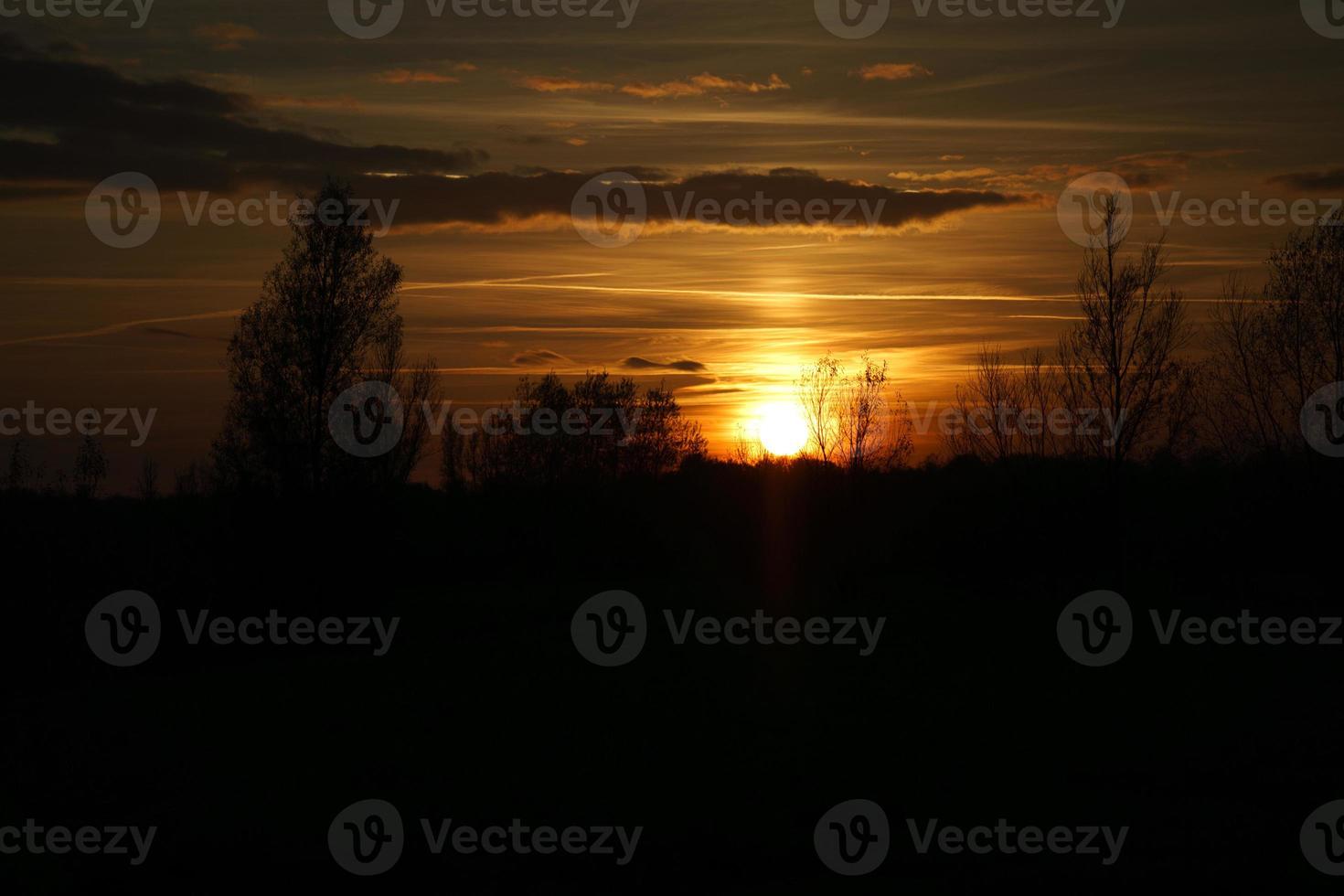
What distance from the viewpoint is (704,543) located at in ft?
181

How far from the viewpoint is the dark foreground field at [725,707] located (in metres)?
13.2

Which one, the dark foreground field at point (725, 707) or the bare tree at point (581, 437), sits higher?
the bare tree at point (581, 437)

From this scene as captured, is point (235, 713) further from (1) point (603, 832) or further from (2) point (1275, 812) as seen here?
(2) point (1275, 812)

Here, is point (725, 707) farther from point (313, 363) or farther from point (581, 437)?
point (581, 437)

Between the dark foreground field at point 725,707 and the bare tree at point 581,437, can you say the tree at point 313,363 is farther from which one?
the bare tree at point 581,437

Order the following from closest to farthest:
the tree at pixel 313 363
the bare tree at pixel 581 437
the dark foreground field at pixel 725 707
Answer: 1. the dark foreground field at pixel 725 707
2. the tree at pixel 313 363
3. the bare tree at pixel 581 437

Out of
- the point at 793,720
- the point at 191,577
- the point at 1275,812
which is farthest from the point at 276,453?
the point at 1275,812

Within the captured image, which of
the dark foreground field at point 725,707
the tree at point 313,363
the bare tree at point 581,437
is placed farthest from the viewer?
the bare tree at point 581,437

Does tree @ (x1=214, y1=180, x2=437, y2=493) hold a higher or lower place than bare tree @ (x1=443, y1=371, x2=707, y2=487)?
lower

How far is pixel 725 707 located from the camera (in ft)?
63.7

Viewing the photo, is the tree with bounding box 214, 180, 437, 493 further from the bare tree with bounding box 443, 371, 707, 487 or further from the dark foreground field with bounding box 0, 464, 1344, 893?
the bare tree with bounding box 443, 371, 707, 487

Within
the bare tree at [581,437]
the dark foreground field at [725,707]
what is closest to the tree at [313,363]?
the dark foreground field at [725,707]

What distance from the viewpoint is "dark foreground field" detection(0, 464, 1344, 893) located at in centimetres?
1324

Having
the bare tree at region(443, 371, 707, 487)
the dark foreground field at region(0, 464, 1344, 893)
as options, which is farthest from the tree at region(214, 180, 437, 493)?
the bare tree at region(443, 371, 707, 487)
